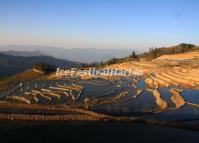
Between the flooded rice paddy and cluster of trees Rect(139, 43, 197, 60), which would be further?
cluster of trees Rect(139, 43, 197, 60)

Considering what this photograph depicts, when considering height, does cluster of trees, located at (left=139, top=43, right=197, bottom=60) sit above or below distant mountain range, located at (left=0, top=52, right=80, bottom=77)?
above

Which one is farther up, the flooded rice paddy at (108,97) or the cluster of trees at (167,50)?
the cluster of trees at (167,50)

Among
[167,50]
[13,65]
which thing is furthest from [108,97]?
[13,65]

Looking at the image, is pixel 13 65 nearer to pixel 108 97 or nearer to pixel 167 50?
pixel 167 50

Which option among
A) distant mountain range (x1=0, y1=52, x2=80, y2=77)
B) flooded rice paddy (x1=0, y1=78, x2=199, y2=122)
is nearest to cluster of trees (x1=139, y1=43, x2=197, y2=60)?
distant mountain range (x1=0, y1=52, x2=80, y2=77)

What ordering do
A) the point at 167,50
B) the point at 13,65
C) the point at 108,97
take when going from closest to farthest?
the point at 108,97 < the point at 167,50 < the point at 13,65

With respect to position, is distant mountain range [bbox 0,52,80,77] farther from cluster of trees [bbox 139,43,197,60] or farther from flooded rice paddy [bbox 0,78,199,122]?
flooded rice paddy [bbox 0,78,199,122]

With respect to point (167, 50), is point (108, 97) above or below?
below

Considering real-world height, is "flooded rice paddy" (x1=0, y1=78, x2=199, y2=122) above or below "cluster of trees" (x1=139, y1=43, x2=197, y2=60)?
below

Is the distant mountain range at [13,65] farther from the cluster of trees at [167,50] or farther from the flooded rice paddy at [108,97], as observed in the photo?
the flooded rice paddy at [108,97]

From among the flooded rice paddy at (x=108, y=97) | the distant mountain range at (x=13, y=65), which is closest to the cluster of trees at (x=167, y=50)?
the distant mountain range at (x=13, y=65)

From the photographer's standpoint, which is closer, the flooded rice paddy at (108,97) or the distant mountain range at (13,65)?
the flooded rice paddy at (108,97)

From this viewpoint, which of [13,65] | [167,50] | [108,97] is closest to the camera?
[108,97]

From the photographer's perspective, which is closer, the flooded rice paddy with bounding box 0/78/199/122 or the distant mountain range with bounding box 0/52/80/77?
the flooded rice paddy with bounding box 0/78/199/122
